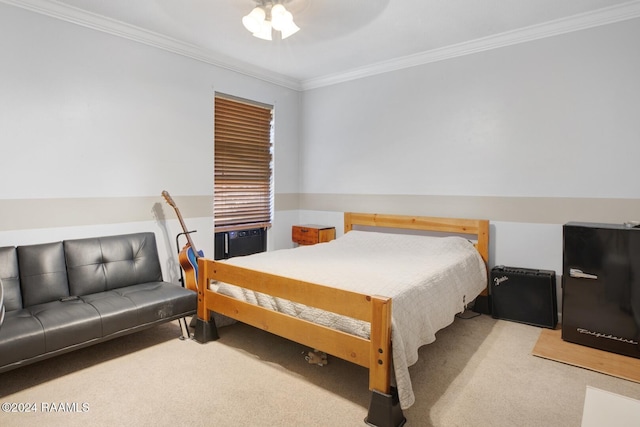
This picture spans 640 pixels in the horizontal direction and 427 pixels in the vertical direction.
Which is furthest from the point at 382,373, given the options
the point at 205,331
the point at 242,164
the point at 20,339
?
the point at 242,164

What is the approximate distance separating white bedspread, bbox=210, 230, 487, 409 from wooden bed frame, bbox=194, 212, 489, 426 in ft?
0.18

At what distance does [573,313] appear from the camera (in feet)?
9.04

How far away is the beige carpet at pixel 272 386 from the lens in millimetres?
1886

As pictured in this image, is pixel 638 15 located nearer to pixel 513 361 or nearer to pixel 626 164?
pixel 626 164

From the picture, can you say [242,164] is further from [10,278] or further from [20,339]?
[20,339]

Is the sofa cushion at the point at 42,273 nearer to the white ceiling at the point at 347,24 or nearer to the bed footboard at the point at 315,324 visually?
the bed footboard at the point at 315,324

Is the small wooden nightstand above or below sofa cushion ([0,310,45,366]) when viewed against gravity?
above

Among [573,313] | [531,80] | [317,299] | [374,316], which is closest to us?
[374,316]

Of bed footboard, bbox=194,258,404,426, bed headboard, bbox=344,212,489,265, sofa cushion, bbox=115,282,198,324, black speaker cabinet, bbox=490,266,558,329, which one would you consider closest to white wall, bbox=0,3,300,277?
sofa cushion, bbox=115,282,198,324

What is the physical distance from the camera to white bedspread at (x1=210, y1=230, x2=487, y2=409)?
1954 millimetres

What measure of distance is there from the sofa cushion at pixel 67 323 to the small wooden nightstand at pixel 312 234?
252 centimetres

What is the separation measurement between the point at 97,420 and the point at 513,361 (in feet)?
8.50

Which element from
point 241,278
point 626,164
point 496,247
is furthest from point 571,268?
point 241,278

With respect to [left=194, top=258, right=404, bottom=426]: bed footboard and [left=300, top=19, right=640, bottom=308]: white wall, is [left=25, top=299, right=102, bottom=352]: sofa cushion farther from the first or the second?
[left=300, top=19, right=640, bottom=308]: white wall
